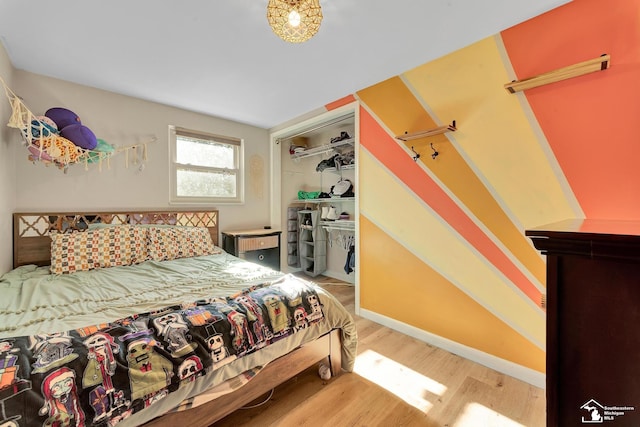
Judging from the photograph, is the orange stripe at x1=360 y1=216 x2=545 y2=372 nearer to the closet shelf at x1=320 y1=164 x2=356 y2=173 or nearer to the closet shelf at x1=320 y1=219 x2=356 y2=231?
the closet shelf at x1=320 y1=219 x2=356 y2=231

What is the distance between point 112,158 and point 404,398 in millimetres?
3416

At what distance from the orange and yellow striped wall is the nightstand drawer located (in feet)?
4.77

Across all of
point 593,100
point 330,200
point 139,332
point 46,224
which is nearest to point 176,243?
point 46,224

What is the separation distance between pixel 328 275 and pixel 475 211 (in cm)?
264

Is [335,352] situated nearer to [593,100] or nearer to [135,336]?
[135,336]

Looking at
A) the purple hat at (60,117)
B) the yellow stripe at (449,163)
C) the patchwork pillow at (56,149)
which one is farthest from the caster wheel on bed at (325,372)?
the purple hat at (60,117)

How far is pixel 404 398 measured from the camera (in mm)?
1576

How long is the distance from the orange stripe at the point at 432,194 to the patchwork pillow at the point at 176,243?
2032 mm

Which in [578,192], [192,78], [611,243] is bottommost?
[611,243]

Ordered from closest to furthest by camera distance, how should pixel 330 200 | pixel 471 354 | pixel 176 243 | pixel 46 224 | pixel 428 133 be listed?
pixel 471 354, pixel 428 133, pixel 46 224, pixel 176 243, pixel 330 200

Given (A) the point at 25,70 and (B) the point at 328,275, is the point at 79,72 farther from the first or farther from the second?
(B) the point at 328,275

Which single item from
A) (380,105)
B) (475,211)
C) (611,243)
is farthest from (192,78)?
(611,243)

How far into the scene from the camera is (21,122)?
185 centimetres

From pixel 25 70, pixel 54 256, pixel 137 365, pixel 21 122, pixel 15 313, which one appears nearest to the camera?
pixel 137 365
